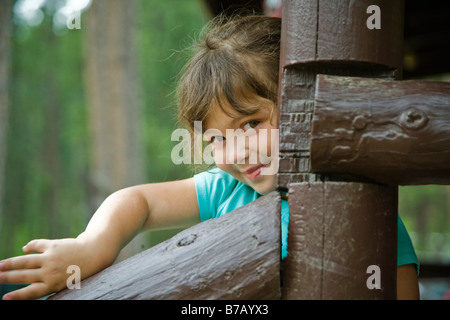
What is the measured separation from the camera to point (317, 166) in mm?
1224

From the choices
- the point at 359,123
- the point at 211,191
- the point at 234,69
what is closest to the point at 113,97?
the point at 211,191

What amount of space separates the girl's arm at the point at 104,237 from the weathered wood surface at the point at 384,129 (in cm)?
66

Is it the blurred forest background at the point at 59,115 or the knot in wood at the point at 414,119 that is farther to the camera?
the blurred forest background at the point at 59,115

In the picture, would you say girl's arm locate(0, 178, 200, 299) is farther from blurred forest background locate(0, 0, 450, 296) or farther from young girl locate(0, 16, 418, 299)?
blurred forest background locate(0, 0, 450, 296)

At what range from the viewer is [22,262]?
4.10 ft

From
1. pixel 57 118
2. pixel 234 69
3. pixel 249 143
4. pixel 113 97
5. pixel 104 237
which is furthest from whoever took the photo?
pixel 57 118

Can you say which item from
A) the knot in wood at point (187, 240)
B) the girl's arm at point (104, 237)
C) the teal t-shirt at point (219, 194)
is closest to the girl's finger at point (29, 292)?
the girl's arm at point (104, 237)

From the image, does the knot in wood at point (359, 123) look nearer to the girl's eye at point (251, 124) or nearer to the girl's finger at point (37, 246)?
the girl's eye at point (251, 124)

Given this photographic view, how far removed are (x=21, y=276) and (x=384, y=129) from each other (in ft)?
3.20

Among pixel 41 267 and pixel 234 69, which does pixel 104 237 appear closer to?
pixel 41 267

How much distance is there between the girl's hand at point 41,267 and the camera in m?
1.24
